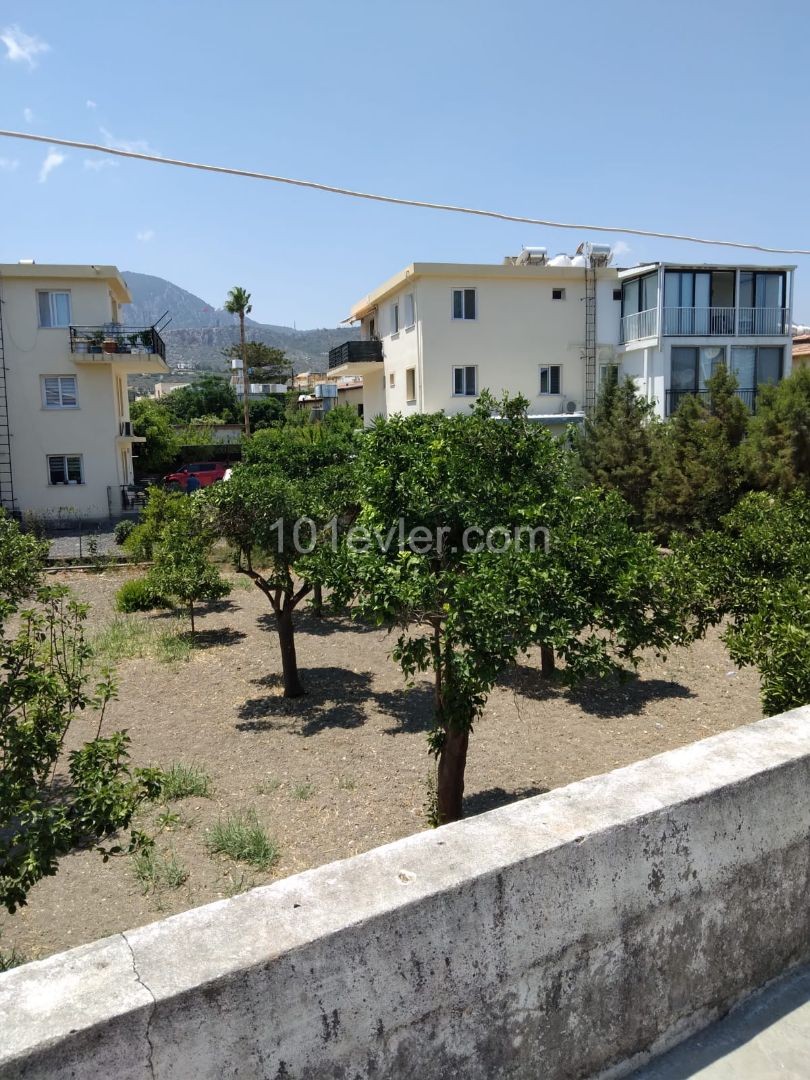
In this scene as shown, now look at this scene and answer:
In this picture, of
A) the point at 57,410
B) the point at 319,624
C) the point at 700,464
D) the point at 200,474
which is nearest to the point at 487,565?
the point at 319,624

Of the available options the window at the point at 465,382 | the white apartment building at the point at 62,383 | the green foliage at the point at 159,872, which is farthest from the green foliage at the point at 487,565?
the white apartment building at the point at 62,383

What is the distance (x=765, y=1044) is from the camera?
251cm

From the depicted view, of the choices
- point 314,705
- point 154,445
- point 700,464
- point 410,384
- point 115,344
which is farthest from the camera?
point 154,445

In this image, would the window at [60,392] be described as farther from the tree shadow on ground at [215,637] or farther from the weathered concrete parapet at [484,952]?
the weathered concrete parapet at [484,952]

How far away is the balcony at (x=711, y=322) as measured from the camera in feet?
89.4

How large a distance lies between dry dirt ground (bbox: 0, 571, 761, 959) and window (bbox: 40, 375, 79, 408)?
56.4 feet

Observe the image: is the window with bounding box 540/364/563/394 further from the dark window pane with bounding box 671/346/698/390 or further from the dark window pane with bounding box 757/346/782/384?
the dark window pane with bounding box 757/346/782/384

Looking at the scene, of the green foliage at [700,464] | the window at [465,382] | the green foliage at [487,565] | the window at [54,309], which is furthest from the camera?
the window at [465,382]

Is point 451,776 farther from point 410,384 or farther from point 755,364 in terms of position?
point 755,364

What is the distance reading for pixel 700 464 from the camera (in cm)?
1875

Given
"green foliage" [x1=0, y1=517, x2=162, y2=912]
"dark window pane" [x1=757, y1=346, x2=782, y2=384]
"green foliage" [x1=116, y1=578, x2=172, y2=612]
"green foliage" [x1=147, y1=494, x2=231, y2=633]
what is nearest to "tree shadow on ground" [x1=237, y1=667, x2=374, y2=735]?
"green foliage" [x1=147, y1=494, x2=231, y2=633]

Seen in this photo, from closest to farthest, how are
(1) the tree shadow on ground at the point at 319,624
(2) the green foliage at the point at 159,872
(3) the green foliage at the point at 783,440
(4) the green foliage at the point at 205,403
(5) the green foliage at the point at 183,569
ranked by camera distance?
(2) the green foliage at the point at 159,872 → (5) the green foliage at the point at 183,569 → (1) the tree shadow on ground at the point at 319,624 → (3) the green foliage at the point at 783,440 → (4) the green foliage at the point at 205,403

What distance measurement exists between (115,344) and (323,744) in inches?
839

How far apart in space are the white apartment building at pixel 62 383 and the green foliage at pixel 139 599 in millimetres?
Result: 12186
